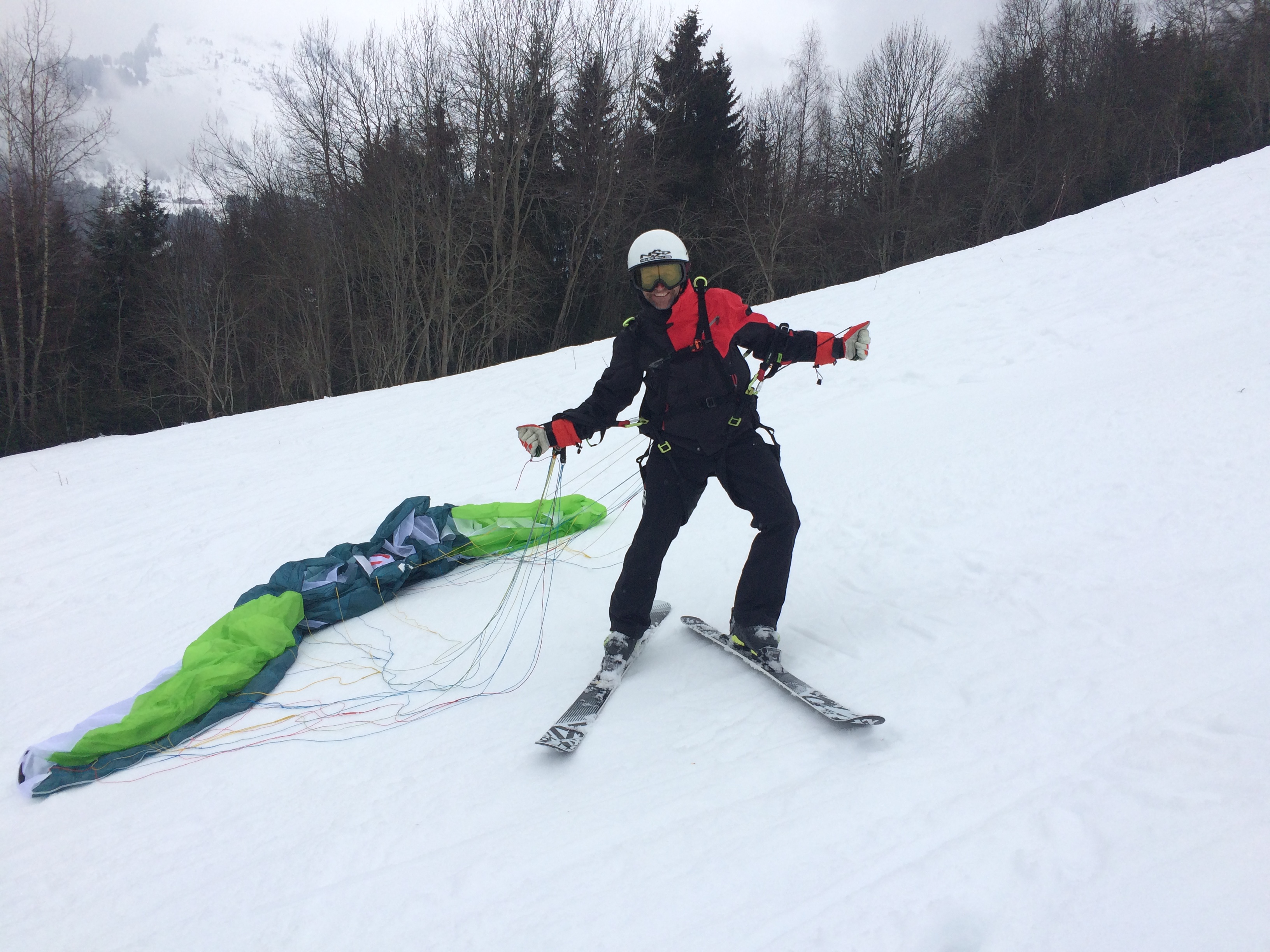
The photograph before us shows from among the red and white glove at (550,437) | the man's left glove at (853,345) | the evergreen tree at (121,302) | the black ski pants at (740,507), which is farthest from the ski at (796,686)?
the evergreen tree at (121,302)

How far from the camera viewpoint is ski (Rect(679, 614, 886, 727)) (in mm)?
2252

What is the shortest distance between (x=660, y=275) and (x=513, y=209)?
21.1m

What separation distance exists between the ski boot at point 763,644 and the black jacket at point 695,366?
75cm

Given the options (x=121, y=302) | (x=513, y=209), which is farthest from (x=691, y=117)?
(x=121, y=302)

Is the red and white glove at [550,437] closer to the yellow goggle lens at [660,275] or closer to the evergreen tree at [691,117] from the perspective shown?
the yellow goggle lens at [660,275]

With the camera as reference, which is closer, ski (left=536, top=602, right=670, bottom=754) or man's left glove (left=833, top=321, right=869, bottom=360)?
ski (left=536, top=602, right=670, bottom=754)

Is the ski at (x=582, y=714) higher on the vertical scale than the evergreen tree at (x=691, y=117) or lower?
lower

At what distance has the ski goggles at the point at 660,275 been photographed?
274 centimetres

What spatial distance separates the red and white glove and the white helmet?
0.69 meters

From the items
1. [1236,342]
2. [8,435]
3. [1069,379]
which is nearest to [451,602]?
[1069,379]

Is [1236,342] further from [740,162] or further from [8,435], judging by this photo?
[8,435]

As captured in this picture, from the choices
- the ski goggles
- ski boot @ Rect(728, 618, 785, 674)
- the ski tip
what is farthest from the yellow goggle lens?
the ski tip

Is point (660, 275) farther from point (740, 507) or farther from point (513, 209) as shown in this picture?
point (513, 209)

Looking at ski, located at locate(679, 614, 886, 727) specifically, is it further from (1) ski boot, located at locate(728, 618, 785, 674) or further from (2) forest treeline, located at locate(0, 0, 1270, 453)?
(2) forest treeline, located at locate(0, 0, 1270, 453)
